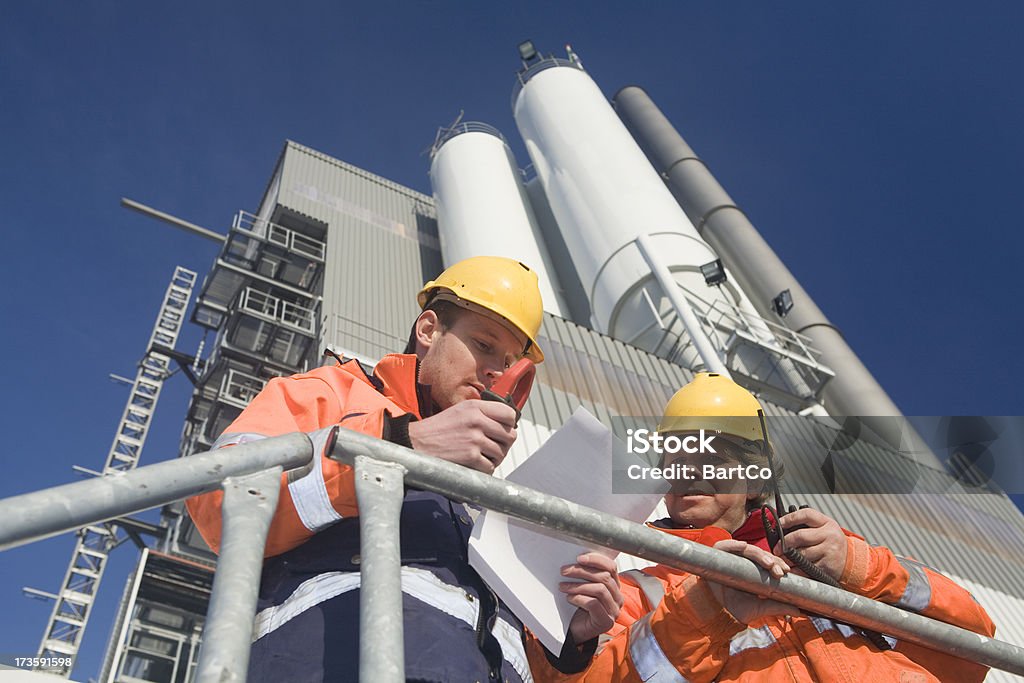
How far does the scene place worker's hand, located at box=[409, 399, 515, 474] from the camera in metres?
1.74

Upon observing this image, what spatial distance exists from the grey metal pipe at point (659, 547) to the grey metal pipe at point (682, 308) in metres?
8.04

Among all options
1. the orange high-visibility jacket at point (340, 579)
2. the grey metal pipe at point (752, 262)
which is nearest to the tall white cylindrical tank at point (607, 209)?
the grey metal pipe at point (752, 262)

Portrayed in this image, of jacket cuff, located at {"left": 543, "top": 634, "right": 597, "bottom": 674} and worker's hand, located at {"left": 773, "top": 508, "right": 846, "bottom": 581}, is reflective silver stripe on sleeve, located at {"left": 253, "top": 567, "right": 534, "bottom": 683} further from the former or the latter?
worker's hand, located at {"left": 773, "top": 508, "right": 846, "bottom": 581}

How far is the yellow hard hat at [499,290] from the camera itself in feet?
9.22

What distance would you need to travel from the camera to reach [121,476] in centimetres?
114

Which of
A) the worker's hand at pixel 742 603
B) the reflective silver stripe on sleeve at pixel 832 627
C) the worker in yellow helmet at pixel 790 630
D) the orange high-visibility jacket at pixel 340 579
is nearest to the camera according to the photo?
the orange high-visibility jacket at pixel 340 579

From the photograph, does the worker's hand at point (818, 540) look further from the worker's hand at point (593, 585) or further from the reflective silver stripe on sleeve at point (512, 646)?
the reflective silver stripe on sleeve at point (512, 646)

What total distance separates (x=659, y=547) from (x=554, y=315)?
8721 mm

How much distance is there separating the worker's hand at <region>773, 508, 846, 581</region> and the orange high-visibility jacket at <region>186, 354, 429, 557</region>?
42.5 inches

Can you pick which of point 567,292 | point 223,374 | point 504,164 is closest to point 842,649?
point 223,374

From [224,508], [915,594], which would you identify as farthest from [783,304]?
[224,508]

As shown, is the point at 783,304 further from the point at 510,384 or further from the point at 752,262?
the point at 510,384

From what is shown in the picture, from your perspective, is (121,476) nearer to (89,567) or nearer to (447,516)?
(447,516)

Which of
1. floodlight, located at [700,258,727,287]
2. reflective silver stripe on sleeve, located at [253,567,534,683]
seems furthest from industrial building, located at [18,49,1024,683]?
reflective silver stripe on sleeve, located at [253,567,534,683]
